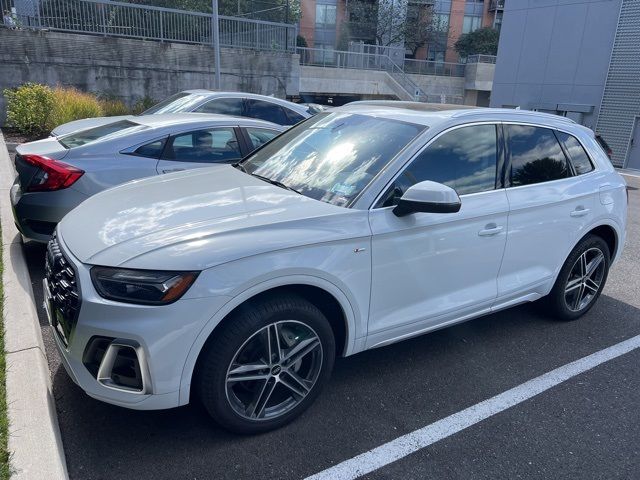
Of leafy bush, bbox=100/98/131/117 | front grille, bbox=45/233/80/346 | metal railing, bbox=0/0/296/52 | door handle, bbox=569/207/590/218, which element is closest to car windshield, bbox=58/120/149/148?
front grille, bbox=45/233/80/346

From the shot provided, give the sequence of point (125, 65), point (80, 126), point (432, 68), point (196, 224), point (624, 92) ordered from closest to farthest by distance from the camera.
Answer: point (196, 224), point (80, 126), point (125, 65), point (624, 92), point (432, 68)

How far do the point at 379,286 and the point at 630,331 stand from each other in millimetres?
2687

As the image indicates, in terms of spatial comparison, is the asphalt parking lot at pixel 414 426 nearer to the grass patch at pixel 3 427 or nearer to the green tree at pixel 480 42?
the grass patch at pixel 3 427

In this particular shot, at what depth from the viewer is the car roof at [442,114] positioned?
3.41 m

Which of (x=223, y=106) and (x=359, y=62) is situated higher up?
(x=359, y=62)

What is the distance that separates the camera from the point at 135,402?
95.7 inches

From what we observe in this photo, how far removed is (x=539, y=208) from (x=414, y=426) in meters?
1.88

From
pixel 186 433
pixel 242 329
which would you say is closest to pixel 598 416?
pixel 242 329

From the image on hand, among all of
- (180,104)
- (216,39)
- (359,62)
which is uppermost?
(216,39)

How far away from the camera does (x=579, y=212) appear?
403 centimetres

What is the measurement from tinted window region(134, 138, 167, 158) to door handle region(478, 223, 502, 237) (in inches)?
131

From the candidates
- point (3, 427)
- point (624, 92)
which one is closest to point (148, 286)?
point (3, 427)

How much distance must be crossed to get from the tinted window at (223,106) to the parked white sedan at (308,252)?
4.87 m

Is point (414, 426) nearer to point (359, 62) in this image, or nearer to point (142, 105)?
point (142, 105)
